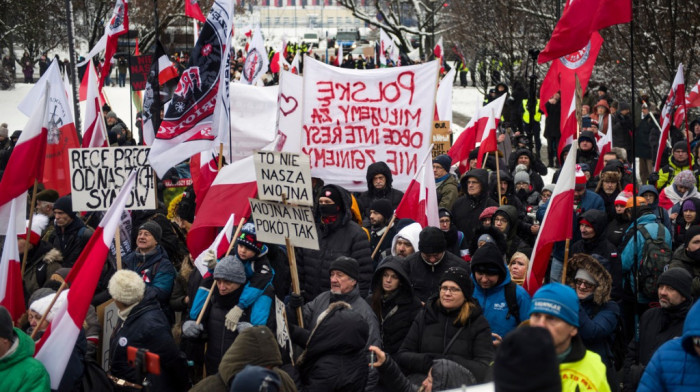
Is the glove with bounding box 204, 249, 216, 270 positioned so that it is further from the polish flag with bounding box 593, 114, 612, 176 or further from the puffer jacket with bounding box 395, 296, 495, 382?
the polish flag with bounding box 593, 114, 612, 176

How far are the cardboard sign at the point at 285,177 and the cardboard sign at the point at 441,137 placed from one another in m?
5.43

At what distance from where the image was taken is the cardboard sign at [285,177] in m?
6.13

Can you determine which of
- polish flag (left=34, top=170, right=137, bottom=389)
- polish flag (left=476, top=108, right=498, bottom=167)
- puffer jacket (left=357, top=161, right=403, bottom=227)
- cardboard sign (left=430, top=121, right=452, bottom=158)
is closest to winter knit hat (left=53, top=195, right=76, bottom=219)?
polish flag (left=34, top=170, right=137, bottom=389)

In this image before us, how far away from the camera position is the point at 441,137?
11.6 meters

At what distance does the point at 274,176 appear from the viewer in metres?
6.24

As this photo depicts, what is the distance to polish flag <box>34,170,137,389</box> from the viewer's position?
5090 mm

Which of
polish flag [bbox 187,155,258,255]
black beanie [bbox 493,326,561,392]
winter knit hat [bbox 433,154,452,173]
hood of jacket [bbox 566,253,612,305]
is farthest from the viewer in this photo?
winter knit hat [bbox 433,154,452,173]

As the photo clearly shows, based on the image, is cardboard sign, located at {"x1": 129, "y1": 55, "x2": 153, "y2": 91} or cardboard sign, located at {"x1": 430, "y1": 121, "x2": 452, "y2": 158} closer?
cardboard sign, located at {"x1": 430, "y1": 121, "x2": 452, "y2": 158}

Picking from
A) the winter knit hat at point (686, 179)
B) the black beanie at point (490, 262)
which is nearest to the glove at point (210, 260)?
the black beanie at point (490, 262)

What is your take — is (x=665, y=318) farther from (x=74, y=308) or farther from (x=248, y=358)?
(x=74, y=308)

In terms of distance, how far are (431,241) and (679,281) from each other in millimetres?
1595

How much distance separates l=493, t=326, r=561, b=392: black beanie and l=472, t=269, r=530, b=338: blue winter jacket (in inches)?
106

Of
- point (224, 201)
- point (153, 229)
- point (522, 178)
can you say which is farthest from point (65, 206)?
point (522, 178)

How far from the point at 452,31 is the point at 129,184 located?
116 ft
